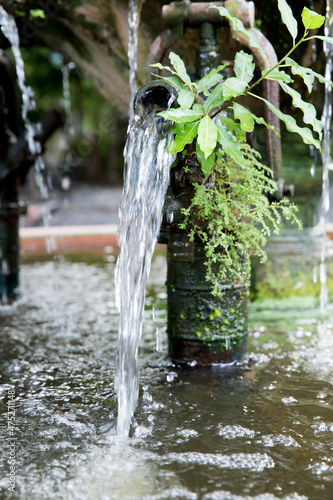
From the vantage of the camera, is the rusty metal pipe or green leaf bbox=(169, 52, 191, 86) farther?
the rusty metal pipe

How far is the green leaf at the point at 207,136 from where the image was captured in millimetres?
2545

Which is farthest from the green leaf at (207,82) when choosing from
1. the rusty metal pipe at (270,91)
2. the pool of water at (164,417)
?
the pool of water at (164,417)

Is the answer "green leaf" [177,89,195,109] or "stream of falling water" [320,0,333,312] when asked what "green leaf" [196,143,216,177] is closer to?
"green leaf" [177,89,195,109]

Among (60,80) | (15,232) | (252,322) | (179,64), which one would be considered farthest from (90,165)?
(179,64)

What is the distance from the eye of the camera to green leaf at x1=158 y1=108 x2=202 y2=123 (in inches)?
99.5

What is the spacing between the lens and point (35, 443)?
2352 millimetres

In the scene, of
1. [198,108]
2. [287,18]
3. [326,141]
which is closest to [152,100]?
[198,108]

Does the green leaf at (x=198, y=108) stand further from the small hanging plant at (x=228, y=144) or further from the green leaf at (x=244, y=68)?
the green leaf at (x=244, y=68)

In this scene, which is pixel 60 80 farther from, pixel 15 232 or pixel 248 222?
pixel 248 222

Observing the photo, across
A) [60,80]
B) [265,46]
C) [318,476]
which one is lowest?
[318,476]

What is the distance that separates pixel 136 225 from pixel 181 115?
2.46 ft

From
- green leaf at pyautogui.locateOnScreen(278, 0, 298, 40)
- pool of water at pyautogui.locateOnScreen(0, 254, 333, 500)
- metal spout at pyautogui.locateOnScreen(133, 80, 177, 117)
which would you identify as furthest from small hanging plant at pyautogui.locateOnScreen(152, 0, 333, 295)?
pool of water at pyautogui.locateOnScreen(0, 254, 333, 500)

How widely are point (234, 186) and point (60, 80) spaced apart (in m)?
13.1

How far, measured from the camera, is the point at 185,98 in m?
2.61
